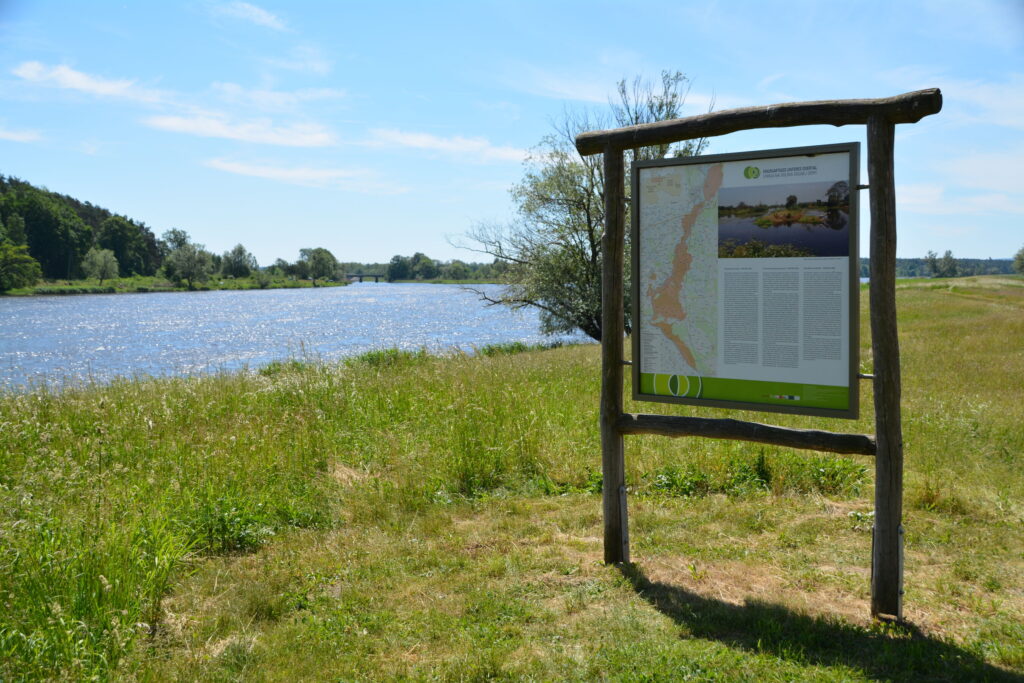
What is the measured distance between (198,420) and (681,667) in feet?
25.8

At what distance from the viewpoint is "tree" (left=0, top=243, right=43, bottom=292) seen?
93.5 metres

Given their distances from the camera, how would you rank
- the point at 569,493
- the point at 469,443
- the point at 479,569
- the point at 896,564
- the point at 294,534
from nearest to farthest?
1. the point at 896,564
2. the point at 479,569
3. the point at 294,534
4. the point at 569,493
5. the point at 469,443

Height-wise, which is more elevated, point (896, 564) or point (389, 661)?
point (896, 564)

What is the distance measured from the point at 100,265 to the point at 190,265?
55.3 ft

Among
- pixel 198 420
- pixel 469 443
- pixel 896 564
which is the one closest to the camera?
pixel 896 564

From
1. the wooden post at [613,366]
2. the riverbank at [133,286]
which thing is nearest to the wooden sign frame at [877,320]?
the wooden post at [613,366]

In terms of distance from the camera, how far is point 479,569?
4922 mm

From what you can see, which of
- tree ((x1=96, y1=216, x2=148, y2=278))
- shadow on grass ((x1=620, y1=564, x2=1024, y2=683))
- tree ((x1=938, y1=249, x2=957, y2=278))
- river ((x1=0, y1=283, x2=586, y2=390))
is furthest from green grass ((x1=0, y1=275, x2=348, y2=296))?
tree ((x1=938, y1=249, x2=957, y2=278))

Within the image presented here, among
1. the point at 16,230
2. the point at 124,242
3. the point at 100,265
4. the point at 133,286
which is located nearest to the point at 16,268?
the point at 16,230

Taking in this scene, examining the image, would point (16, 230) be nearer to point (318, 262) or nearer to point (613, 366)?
point (318, 262)

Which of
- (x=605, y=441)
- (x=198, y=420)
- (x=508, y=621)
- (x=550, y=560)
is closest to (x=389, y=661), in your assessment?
(x=508, y=621)

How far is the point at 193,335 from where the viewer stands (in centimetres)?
5309

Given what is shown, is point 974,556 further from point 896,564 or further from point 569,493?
point 569,493

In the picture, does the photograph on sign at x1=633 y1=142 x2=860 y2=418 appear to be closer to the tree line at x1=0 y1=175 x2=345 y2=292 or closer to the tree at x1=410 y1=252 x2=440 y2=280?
the tree line at x1=0 y1=175 x2=345 y2=292
